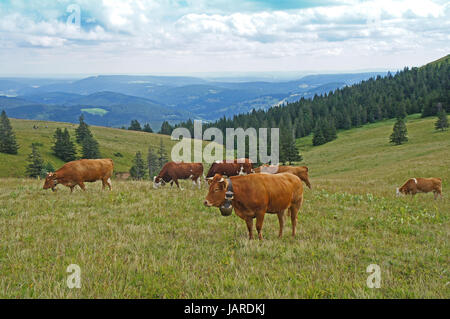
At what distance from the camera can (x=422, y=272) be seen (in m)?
6.46

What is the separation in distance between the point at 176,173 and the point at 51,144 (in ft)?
323

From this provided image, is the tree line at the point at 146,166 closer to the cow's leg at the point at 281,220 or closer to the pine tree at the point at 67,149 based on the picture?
the pine tree at the point at 67,149

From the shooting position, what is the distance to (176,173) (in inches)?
786

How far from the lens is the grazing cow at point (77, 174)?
52.3 feet

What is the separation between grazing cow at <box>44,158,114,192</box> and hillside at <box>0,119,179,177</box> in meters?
73.6

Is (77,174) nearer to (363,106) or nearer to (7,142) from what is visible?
(7,142)

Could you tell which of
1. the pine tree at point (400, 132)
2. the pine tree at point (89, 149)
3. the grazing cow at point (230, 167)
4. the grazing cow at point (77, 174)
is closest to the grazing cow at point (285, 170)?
the grazing cow at point (230, 167)

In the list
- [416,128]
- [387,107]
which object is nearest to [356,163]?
[416,128]

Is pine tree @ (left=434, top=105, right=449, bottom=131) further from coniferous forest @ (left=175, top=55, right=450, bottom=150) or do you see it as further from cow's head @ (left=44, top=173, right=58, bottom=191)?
cow's head @ (left=44, top=173, right=58, bottom=191)

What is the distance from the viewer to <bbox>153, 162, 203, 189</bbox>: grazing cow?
1989cm

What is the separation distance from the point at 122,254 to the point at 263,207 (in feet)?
12.5

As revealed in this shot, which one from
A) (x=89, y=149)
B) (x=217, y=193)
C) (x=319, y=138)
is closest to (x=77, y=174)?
(x=217, y=193)

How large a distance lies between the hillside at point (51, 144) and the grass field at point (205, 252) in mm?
80470
